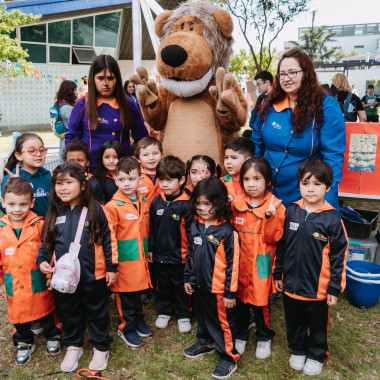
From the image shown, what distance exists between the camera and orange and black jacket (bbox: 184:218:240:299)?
2.38 meters

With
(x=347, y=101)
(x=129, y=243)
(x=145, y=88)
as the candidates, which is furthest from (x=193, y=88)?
(x=347, y=101)

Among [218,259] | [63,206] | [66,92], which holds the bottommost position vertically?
[218,259]

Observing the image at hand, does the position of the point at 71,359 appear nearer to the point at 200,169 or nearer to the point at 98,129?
the point at 200,169

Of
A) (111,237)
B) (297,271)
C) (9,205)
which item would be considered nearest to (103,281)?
(111,237)

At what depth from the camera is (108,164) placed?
10.4 ft

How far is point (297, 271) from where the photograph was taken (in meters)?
2.38

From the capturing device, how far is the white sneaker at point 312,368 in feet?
7.98

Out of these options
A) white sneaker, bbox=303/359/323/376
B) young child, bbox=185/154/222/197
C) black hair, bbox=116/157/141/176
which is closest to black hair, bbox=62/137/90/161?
black hair, bbox=116/157/141/176

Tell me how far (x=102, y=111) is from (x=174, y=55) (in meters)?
0.82

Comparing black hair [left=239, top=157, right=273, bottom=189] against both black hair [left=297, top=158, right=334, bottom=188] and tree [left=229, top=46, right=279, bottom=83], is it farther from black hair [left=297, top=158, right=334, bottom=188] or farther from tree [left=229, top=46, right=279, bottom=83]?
tree [left=229, top=46, right=279, bottom=83]

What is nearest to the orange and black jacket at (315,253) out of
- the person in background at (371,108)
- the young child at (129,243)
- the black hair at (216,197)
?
the black hair at (216,197)

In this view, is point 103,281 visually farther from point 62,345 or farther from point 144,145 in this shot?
point 144,145

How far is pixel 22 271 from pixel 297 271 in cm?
189

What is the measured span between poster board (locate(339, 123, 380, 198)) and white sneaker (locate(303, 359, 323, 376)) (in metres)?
2.01
